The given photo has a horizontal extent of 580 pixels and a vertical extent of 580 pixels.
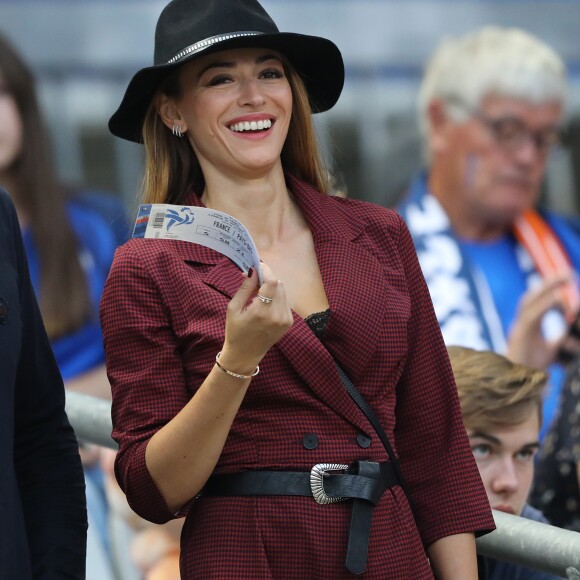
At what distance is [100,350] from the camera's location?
21.1 feet

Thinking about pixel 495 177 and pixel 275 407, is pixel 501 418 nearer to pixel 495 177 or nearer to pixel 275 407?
pixel 275 407

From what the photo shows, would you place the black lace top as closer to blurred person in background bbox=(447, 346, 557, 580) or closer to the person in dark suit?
the person in dark suit

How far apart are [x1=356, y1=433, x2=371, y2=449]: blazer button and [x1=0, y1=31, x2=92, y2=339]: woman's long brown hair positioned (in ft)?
14.5

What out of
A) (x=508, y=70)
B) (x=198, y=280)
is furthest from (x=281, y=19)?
(x=198, y=280)

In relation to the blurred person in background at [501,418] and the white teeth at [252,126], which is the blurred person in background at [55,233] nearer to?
the blurred person in background at [501,418]

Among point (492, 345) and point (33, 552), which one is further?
point (492, 345)

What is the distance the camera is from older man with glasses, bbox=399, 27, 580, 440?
276 inches

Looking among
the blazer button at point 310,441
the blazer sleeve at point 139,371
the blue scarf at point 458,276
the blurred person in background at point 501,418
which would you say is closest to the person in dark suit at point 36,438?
the blazer sleeve at point 139,371

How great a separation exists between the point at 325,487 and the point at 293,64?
2.63ft

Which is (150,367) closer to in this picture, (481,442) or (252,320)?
(252,320)

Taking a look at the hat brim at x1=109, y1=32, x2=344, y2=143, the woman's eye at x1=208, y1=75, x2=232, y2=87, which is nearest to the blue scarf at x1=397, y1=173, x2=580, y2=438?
the hat brim at x1=109, y1=32, x2=344, y2=143

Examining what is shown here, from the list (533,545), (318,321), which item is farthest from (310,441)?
(533,545)

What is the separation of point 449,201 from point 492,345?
2.77 feet

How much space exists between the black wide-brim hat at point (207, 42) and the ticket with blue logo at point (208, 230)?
1.31 ft
